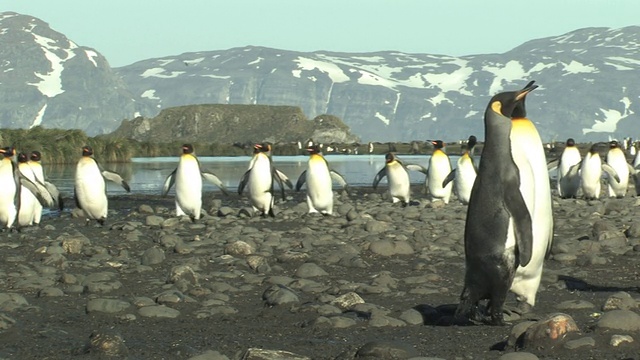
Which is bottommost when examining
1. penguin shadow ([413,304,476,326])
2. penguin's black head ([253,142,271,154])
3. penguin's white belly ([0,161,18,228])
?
penguin's white belly ([0,161,18,228])

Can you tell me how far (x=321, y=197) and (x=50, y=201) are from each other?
13.4ft

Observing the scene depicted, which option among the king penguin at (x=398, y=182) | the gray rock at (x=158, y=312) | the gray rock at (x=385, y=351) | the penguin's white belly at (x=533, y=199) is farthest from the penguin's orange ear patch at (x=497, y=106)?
the king penguin at (x=398, y=182)

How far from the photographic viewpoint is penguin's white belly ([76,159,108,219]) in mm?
14648

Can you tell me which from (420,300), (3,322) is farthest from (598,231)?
(3,322)

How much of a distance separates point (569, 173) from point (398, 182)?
12.9ft

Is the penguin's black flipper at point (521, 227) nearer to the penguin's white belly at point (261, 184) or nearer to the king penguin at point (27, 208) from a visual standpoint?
the king penguin at point (27, 208)

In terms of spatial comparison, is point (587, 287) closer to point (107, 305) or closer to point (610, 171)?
point (107, 305)

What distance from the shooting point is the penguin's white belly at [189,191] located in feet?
48.4

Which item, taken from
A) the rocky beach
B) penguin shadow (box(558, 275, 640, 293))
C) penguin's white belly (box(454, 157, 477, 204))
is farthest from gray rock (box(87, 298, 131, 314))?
penguin's white belly (box(454, 157, 477, 204))

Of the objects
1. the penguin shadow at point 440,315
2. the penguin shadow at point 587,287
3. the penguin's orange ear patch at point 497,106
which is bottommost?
the penguin shadow at point 587,287

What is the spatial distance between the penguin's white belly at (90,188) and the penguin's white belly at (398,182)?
5618 mm

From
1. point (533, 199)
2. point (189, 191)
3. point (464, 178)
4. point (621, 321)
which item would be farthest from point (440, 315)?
point (464, 178)

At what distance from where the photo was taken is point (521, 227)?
19.8 ft

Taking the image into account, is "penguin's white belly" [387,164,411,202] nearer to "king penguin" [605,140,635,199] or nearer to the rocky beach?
"king penguin" [605,140,635,199]
